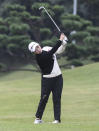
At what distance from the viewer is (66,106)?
1512 centimetres

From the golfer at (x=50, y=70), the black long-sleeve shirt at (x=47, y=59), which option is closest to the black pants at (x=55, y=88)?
the golfer at (x=50, y=70)

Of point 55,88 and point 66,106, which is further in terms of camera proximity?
point 66,106

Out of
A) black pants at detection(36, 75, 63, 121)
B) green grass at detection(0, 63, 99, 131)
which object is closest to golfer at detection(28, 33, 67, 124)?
black pants at detection(36, 75, 63, 121)

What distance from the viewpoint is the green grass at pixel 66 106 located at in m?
9.32

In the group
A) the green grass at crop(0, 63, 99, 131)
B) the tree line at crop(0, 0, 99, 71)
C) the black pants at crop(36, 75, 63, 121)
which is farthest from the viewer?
the tree line at crop(0, 0, 99, 71)

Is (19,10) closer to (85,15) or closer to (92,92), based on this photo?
(85,15)

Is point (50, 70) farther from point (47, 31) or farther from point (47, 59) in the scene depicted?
point (47, 31)

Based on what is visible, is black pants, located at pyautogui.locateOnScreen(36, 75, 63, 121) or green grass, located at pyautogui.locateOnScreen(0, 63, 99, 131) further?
black pants, located at pyautogui.locateOnScreen(36, 75, 63, 121)

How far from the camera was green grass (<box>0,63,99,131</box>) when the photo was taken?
9.32m

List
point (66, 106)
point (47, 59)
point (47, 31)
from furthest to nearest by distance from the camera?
1. point (47, 31)
2. point (66, 106)
3. point (47, 59)

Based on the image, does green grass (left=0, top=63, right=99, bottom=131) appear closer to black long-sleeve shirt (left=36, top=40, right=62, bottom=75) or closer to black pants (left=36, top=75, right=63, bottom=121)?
black pants (left=36, top=75, right=63, bottom=121)

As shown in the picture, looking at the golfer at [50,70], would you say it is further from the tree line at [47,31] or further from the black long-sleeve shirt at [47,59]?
the tree line at [47,31]

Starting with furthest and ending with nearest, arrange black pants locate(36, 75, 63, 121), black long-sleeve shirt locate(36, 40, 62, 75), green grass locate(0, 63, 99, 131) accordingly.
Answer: black pants locate(36, 75, 63, 121) → black long-sleeve shirt locate(36, 40, 62, 75) → green grass locate(0, 63, 99, 131)

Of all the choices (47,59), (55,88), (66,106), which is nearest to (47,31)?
(66,106)
